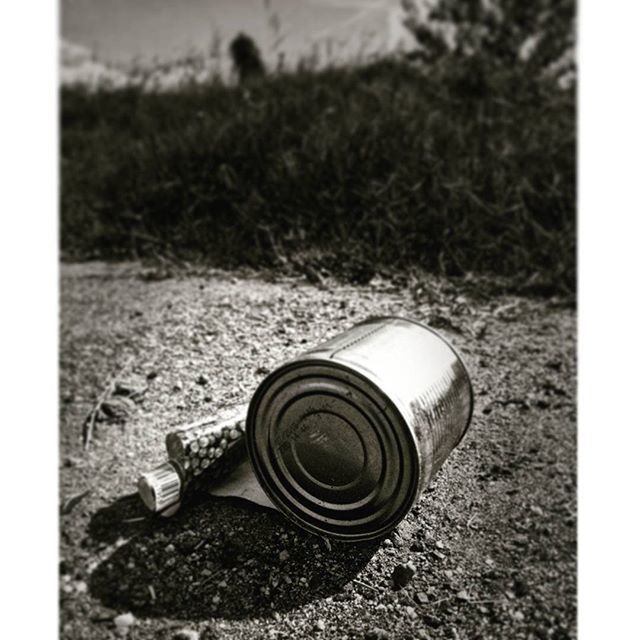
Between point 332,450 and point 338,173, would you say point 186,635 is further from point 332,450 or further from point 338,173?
point 338,173

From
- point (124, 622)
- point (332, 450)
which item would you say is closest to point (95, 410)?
point (124, 622)

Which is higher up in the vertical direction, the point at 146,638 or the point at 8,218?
the point at 8,218

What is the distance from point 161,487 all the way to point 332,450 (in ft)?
1.08

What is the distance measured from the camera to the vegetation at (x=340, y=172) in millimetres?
1517

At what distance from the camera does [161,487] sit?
1278 mm

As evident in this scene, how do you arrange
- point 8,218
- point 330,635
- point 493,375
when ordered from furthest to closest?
1. point 8,218
2. point 493,375
3. point 330,635

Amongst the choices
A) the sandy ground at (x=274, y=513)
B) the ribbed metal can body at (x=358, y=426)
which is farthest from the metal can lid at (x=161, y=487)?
the ribbed metal can body at (x=358, y=426)

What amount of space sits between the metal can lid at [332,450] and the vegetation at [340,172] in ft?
1.23

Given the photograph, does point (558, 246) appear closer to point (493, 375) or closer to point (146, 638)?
point (493, 375)

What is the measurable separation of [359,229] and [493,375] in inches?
16.7

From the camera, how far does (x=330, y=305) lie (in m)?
1.45

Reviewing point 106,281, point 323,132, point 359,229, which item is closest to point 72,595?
point 106,281

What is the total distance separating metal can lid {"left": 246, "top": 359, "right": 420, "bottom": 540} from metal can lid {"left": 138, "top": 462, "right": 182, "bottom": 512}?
159 mm

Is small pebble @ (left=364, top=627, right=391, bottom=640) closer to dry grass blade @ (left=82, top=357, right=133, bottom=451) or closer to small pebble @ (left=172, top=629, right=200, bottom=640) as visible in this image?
small pebble @ (left=172, top=629, right=200, bottom=640)
